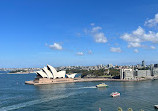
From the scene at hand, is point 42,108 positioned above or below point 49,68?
below

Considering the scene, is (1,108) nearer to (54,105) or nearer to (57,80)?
(54,105)

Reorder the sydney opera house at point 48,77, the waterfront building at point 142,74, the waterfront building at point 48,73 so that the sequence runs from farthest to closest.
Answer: the waterfront building at point 142,74
the waterfront building at point 48,73
the sydney opera house at point 48,77

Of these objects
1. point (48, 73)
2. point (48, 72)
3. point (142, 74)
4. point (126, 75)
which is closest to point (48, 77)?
point (48, 73)

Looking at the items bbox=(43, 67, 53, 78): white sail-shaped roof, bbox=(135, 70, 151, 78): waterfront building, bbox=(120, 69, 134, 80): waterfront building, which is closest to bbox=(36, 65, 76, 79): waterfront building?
bbox=(43, 67, 53, 78): white sail-shaped roof

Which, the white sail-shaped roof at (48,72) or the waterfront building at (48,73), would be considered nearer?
the waterfront building at (48,73)

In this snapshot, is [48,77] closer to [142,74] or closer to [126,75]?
[126,75]

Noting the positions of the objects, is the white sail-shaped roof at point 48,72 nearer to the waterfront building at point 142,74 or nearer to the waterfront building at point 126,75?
the waterfront building at point 126,75

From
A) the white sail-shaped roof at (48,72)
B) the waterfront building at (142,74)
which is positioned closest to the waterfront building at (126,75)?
the waterfront building at (142,74)

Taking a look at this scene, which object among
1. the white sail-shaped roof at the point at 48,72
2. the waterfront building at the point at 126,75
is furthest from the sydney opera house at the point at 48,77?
the waterfront building at the point at 126,75

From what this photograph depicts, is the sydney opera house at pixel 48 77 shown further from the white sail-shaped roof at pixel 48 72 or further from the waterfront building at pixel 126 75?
the waterfront building at pixel 126 75

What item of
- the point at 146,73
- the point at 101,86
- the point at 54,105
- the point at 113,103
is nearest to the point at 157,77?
the point at 146,73

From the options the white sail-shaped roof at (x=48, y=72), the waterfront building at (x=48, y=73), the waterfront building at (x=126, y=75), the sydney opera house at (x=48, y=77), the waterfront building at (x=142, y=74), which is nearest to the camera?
the sydney opera house at (x=48, y=77)
